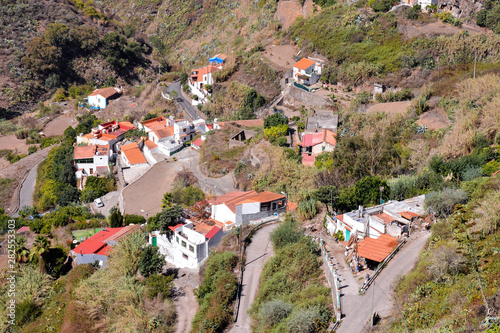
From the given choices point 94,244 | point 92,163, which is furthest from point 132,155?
point 94,244

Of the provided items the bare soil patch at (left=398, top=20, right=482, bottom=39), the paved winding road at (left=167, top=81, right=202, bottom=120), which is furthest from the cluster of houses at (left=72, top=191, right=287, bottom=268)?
the bare soil patch at (left=398, top=20, right=482, bottom=39)

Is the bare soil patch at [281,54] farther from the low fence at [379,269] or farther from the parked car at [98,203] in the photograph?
the low fence at [379,269]

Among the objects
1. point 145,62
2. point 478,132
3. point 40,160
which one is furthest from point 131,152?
point 145,62

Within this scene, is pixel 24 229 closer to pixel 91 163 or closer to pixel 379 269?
pixel 91 163

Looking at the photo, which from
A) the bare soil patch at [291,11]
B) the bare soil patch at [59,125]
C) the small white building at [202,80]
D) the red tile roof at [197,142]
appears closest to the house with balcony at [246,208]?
the red tile roof at [197,142]

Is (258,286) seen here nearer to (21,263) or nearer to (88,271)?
(88,271)

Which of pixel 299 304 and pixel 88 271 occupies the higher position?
pixel 299 304

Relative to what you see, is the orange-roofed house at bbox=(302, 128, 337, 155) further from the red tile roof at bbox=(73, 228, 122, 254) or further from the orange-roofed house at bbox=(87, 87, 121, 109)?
the orange-roofed house at bbox=(87, 87, 121, 109)
